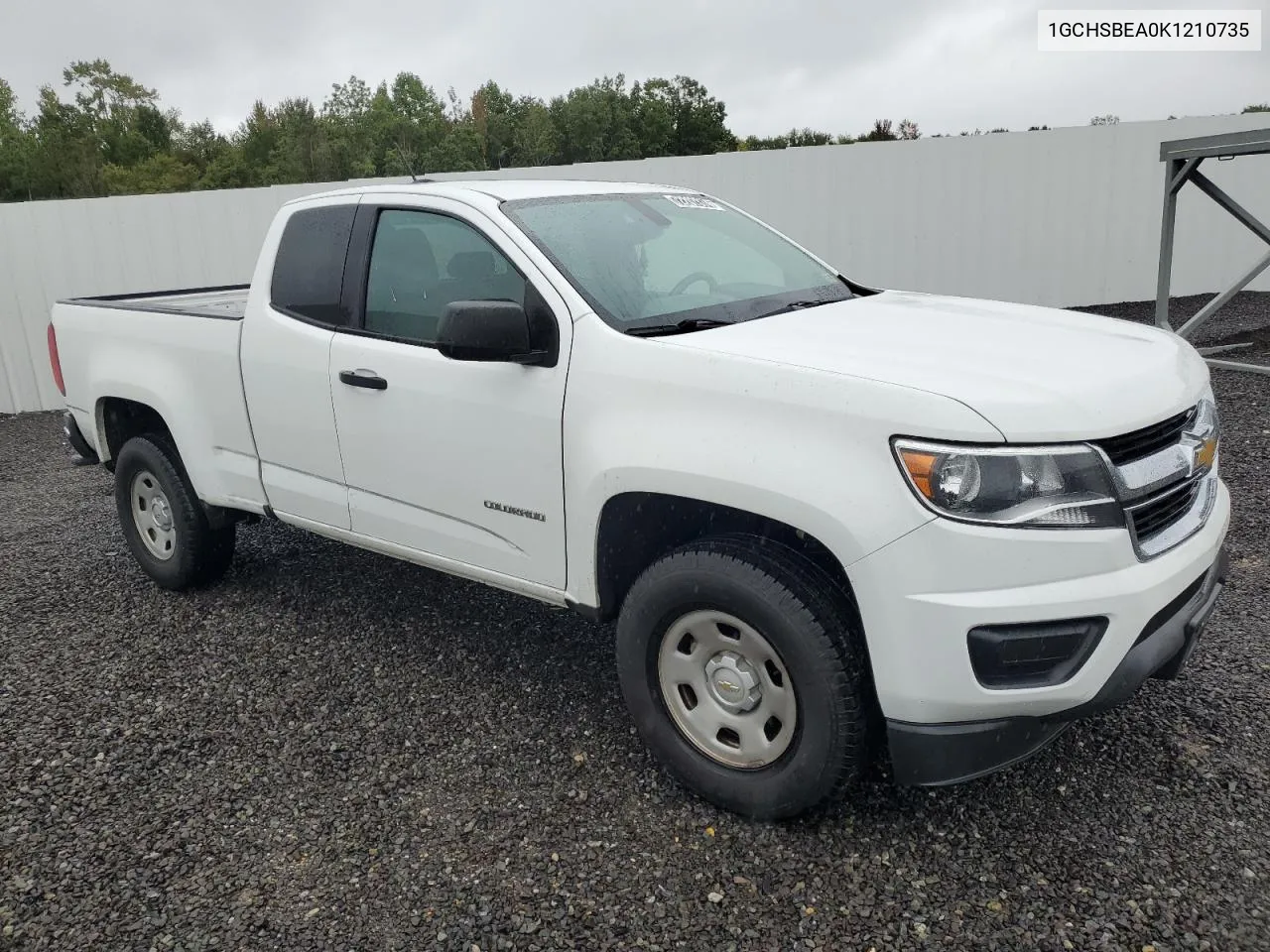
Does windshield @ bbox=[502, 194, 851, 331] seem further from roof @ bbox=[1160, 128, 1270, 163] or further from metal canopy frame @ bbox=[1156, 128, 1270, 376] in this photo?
metal canopy frame @ bbox=[1156, 128, 1270, 376]

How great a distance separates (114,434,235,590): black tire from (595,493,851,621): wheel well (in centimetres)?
253

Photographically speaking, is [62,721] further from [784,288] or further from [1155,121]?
[1155,121]

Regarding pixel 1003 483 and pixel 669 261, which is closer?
pixel 1003 483

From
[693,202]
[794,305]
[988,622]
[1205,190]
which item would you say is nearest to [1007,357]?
[988,622]

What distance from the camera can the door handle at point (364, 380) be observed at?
3.54 meters

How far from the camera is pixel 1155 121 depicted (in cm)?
1160

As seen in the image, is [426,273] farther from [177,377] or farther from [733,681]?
[733,681]

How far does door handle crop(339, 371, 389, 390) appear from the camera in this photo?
11.6 feet

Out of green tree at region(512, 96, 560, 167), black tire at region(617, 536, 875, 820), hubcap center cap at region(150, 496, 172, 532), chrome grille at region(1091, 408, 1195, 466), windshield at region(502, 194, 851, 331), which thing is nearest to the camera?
chrome grille at region(1091, 408, 1195, 466)

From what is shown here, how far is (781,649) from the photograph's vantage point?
2.62 m

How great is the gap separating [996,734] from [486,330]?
182 cm

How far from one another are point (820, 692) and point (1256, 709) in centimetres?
182

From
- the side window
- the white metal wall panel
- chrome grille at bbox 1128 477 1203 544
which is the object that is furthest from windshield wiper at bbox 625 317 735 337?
the white metal wall panel

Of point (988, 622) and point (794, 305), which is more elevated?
point (794, 305)
